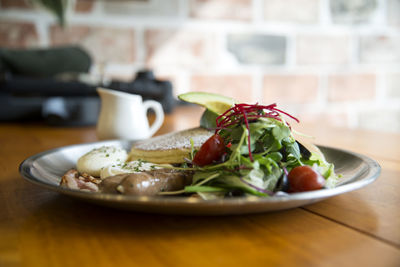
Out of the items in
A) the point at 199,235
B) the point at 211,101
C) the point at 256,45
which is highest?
the point at 256,45

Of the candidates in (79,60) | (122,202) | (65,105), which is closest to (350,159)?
(122,202)

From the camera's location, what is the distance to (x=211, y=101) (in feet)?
2.82

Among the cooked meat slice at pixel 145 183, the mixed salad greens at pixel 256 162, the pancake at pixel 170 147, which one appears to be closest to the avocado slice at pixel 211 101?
the pancake at pixel 170 147

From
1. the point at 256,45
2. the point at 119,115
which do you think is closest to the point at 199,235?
the point at 119,115

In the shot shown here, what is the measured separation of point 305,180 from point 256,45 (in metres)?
2.56

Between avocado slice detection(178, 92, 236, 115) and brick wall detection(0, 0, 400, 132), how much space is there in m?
1.63

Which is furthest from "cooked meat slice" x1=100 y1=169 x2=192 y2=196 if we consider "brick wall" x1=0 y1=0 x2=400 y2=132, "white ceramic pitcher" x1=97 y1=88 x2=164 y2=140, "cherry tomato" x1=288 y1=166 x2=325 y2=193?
"brick wall" x1=0 y1=0 x2=400 y2=132

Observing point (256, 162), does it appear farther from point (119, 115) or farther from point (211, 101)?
point (119, 115)

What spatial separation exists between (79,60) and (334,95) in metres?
2.04

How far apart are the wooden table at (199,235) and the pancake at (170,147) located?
24cm

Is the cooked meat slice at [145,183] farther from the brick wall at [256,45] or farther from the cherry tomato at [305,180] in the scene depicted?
the brick wall at [256,45]

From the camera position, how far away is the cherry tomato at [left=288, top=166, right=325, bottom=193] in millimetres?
551

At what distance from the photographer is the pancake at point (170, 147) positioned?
805mm

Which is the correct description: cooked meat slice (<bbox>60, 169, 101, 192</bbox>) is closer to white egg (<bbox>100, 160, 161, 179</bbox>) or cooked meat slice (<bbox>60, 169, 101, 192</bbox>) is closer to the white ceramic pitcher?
white egg (<bbox>100, 160, 161, 179</bbox>)
